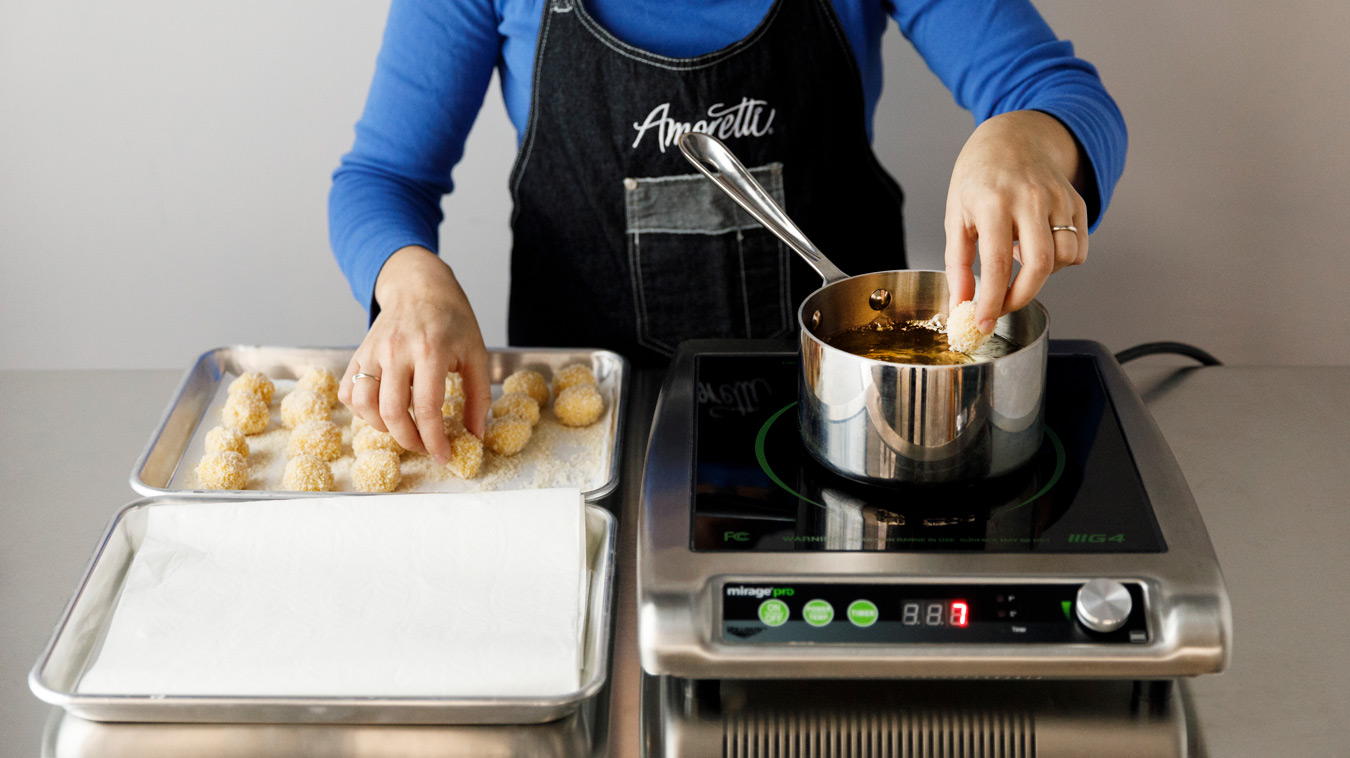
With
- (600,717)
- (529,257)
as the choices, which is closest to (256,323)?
(529,257)

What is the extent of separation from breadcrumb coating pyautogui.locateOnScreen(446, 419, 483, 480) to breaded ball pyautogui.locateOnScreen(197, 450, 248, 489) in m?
0.17

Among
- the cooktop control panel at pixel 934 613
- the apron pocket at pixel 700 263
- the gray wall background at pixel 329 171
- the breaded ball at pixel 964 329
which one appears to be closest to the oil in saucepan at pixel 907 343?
the breaded ball at pixel 964 329

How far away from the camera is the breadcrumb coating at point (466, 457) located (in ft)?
2.86

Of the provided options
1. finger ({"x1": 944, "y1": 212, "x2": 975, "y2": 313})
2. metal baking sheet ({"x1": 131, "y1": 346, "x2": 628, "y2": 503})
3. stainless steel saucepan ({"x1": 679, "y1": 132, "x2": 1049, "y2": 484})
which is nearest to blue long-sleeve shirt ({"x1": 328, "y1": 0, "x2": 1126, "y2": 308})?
metal baking sheet ({"x1": 131, "y1": 346, "x2": 628, "y2": 503})

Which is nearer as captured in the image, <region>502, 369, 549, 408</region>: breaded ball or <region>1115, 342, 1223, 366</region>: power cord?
<region>502, 369, 549, 408</region>: breaded ball

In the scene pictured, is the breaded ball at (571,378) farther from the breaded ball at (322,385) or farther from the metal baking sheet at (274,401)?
the breaded ball at (322,385)

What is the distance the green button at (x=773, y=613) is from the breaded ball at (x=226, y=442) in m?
0.51

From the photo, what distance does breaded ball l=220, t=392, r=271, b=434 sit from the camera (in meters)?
0.94

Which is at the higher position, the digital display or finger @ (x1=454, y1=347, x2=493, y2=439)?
finger @ (x1=454, y1=347, x2=493, y2=439)

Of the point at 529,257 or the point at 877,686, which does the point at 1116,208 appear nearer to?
the point at 529,257

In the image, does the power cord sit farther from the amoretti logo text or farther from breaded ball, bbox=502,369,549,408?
breaded ball, bbox=502,369,549,408

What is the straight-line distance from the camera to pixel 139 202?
1.71 metres

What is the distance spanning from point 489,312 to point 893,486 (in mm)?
1216

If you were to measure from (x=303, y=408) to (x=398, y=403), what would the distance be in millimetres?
152
